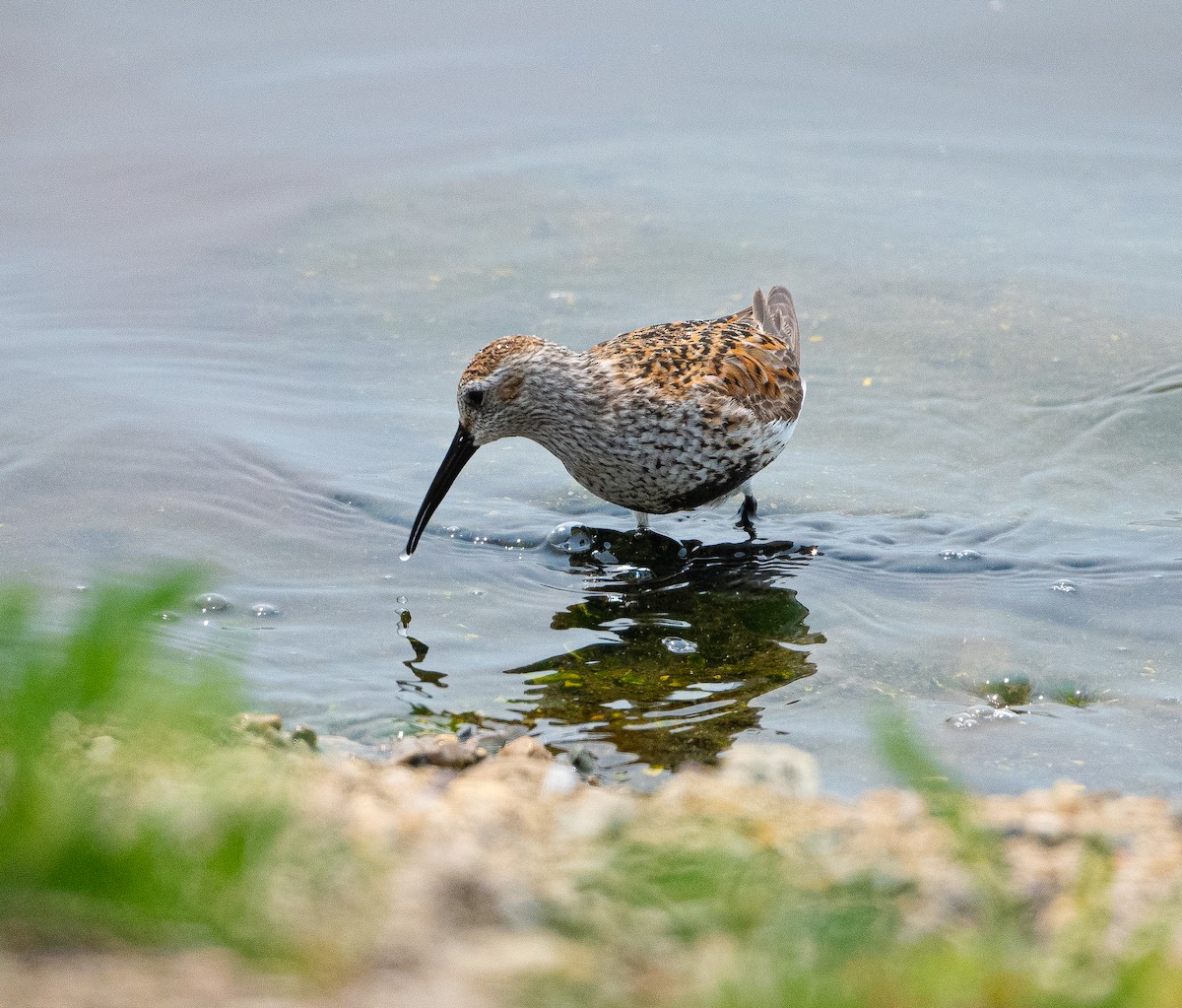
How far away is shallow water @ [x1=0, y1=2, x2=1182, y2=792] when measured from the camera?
6211 mm

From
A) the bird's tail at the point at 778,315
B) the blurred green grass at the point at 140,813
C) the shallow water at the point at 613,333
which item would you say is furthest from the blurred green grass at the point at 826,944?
the bird's tail at the point at 778,315

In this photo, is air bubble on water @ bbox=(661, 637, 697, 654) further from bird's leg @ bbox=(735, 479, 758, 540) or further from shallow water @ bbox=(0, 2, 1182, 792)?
bird's leg @ bbox=(735, 479, 758, 540)

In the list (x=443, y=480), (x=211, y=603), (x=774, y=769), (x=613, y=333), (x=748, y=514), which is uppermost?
(x=613, y=333)

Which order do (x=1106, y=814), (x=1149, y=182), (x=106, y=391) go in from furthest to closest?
Answer: (x=1149, y=182) < (x=106, y=391) < (x=1106, y=814)

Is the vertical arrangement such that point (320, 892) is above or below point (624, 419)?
below

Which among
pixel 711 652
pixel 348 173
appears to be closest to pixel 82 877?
pixel 711 652

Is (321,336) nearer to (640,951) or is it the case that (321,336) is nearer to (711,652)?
(711,652)

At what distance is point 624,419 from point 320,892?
4419 mm

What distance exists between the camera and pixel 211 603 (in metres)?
6.46

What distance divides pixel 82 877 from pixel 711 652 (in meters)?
4.08

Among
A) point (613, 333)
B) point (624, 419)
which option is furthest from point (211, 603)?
point (613, 333)

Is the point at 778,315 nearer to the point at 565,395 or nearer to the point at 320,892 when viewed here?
the point at 565,395

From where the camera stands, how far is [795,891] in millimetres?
3115

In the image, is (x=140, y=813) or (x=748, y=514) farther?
(x=748, y=514)
